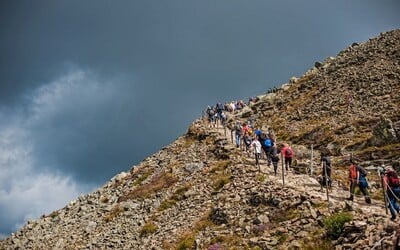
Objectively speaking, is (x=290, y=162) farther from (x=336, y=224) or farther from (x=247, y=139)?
(x=336, y=224)

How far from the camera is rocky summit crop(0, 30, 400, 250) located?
874 inches

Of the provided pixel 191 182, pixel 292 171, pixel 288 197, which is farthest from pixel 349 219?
pixel 191 182

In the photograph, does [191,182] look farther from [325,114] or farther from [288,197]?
[325,114]

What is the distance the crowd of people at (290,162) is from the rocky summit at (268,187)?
2.03 feet

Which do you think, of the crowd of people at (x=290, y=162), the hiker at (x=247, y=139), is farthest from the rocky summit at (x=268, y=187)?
the hiker at (x=247, y=139)

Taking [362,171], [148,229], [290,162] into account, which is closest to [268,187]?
[290,162]

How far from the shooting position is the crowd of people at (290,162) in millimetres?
19453

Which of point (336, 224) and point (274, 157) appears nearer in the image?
point (336, 224)

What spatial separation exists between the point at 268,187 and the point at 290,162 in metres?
4.39

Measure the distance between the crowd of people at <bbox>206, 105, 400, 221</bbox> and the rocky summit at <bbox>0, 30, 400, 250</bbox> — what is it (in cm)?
62

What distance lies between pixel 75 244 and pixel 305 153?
2166cm

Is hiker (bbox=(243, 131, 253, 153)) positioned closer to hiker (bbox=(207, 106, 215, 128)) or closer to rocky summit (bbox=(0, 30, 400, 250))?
rocky summit (bbox=(0, 30, 400, 250))

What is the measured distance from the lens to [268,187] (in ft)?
92.1

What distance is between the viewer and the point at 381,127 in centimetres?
4025
